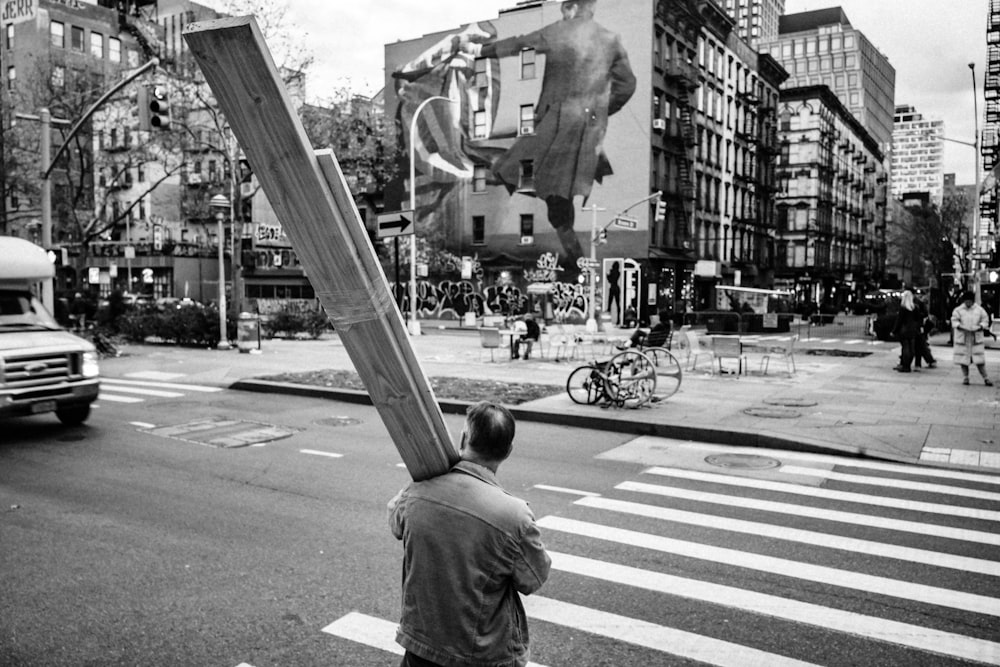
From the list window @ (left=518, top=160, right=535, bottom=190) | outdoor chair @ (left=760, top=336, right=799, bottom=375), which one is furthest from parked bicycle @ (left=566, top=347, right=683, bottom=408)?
window @ (left=518, top=160, right=535, bottom=190)

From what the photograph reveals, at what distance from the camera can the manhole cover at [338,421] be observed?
12172mm

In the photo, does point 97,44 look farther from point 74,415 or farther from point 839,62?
point 839,62

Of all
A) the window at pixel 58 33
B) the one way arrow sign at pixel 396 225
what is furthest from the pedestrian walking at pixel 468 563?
the window at pixel 58 33

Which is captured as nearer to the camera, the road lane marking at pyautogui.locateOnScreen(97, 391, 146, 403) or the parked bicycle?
the parked bicycle

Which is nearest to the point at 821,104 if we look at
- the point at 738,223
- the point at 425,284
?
the point at 738,223

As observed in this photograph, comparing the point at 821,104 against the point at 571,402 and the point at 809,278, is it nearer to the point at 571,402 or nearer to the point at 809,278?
the point at 809,278

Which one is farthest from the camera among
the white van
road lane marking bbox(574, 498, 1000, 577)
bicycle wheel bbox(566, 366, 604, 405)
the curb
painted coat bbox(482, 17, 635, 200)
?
painted coat bbox(482, 17, 635, 200)

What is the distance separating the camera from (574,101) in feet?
167

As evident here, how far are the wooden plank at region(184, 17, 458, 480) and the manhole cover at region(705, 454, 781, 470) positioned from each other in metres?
7.72

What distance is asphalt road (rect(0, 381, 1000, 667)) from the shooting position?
4.62 metres

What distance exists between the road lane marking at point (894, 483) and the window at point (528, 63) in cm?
4684

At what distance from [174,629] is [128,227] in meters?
70.7

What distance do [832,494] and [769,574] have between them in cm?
281

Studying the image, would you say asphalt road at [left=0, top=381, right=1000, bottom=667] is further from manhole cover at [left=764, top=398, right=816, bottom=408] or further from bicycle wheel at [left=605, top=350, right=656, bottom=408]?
manhole cover at [left=764, top=398, right=816, bottom=408]
